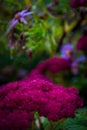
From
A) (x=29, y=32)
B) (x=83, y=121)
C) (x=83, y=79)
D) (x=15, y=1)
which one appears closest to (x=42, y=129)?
(x=83, y=121)

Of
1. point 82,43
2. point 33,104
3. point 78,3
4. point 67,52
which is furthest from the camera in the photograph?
point 67,52

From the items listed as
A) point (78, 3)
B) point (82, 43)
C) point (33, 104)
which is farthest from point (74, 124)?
point (82, 43)

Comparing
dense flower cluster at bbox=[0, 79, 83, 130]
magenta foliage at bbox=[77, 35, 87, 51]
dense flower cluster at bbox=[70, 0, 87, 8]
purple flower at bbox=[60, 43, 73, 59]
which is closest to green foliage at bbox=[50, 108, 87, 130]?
dense flower cluster at bbox=[0, 79, 83, 130]

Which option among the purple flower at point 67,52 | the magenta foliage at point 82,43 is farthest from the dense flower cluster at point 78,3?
the purple flower at point 67,52

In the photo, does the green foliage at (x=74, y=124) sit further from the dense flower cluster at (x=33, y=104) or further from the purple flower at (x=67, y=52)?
the purple flower at (x=67, y=52)

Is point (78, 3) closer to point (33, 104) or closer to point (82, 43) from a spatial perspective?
point (82, 43)

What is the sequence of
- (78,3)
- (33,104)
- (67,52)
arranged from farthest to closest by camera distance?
(67,52)
(78,3)
(33,104)

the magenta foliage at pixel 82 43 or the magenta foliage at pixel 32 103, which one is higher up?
the magenta foliage at pixel 82 43

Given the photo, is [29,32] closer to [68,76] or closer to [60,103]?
[60,103]

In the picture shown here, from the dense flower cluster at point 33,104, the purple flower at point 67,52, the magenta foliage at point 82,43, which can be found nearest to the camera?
the dense flower cluster at point 33,104
